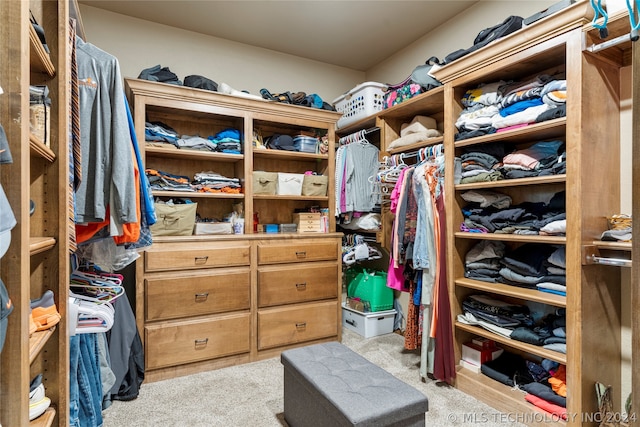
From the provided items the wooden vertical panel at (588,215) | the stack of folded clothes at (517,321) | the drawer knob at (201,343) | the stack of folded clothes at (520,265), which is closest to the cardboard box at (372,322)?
the stack of folded clothes at (517,321)

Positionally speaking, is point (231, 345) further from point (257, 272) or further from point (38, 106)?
point (38, 106)

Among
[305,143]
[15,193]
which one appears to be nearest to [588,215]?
[305,143]

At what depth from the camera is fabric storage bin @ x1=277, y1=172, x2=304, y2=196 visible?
2982mm

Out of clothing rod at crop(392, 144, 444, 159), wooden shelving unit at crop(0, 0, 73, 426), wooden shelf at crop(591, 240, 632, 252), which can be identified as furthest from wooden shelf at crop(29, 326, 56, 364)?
clothing rod at crop(392, 144, 444, 159)

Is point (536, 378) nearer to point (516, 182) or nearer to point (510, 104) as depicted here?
point (516, 182)

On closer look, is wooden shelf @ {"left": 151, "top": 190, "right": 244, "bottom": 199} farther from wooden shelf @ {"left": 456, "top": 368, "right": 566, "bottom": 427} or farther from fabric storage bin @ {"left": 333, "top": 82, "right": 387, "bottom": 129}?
wooden shelf @ {"left": 456, "top": 368, "right": 566, "bottom": 427}

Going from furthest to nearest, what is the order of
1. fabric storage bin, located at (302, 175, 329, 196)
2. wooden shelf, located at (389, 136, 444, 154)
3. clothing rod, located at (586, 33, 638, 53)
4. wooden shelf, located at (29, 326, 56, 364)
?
fabric storage bin, located at (302, 175, 329, 196) < wooden shelf, located at (389, 136, 444, 154) < clothing rod, located at (586, 33, 638, 53) < wooden shelf, located at (29, 326, 56, 364)

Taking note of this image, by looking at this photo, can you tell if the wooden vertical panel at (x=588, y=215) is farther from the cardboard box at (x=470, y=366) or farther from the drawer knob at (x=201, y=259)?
the drawer knob at (x=201, y=259)

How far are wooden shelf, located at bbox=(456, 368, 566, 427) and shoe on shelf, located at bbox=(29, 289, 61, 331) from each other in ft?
6.65

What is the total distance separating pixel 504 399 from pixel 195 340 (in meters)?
1.98

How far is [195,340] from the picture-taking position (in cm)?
246

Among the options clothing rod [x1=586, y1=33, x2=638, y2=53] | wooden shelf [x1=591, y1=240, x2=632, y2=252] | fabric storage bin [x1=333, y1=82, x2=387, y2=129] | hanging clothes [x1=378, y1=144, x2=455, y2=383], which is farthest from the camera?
fabric storage bin [x1=333, y1=82, x2=387, y2=129]

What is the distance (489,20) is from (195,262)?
2.74 metres

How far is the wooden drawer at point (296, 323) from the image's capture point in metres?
2.70
